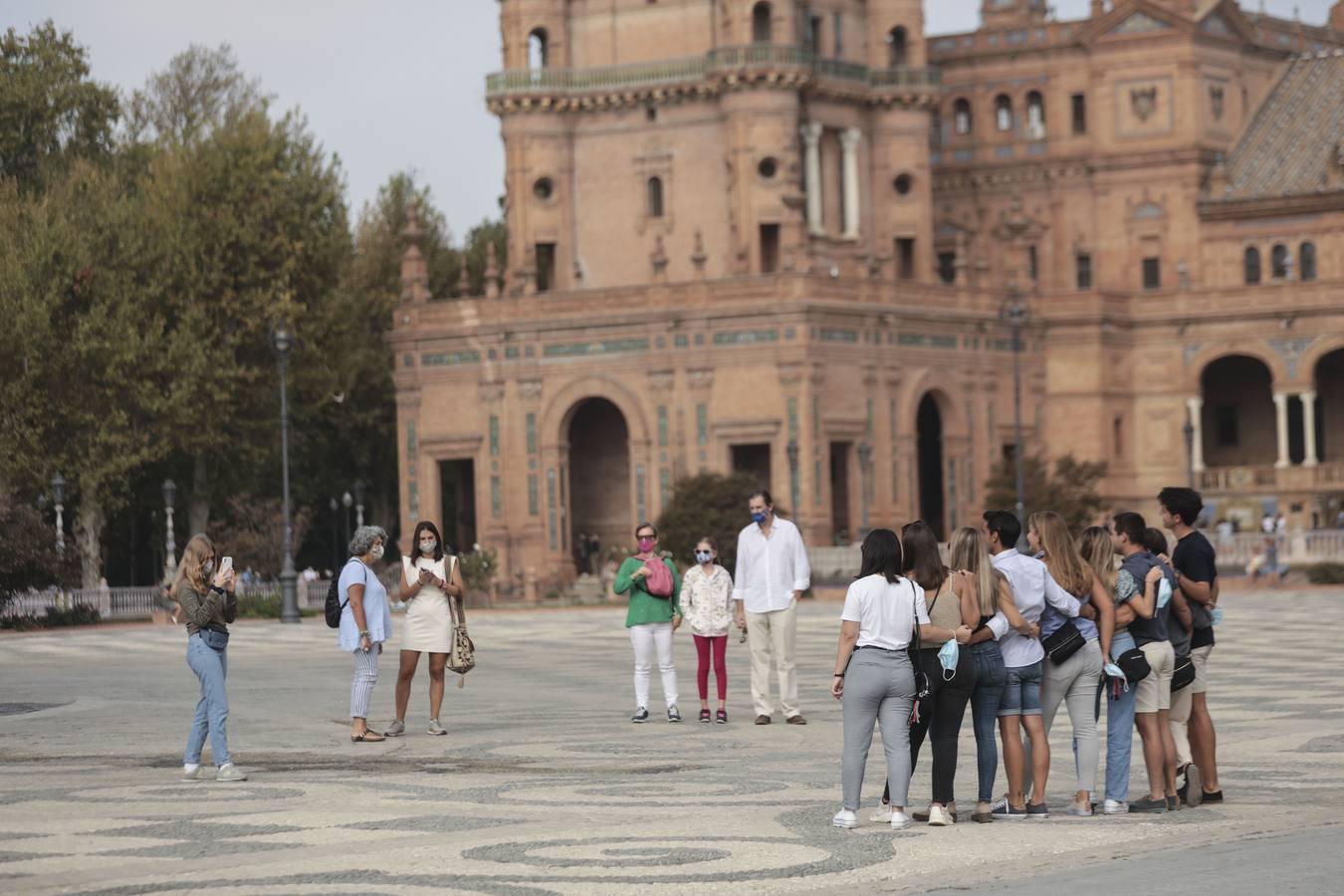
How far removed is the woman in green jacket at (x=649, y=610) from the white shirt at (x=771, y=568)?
724 mm

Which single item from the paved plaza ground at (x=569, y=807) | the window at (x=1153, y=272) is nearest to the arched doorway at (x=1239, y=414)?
the window at (x=1153, y=272)

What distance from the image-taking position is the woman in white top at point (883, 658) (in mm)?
15180

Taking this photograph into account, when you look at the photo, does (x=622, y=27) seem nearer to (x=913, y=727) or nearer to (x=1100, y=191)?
(x=1100, y=191)

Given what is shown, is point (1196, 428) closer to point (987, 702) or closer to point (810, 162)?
point (810, 162)

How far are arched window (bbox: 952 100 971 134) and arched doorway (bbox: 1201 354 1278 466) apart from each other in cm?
1023

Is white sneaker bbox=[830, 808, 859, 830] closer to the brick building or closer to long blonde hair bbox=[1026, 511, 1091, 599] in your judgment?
long blonde hair bbox=[1026, 511, 1091, 599]

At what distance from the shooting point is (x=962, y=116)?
7681cm

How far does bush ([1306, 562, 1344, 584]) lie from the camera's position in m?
52.8

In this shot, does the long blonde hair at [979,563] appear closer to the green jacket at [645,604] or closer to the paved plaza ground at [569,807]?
the paved plaza ground at [569,807]

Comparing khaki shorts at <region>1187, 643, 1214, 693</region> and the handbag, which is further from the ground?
the handbag

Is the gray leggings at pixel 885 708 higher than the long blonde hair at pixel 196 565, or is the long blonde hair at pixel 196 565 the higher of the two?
the long blonde hair at pixel 196 565

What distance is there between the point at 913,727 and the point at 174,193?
4673cm

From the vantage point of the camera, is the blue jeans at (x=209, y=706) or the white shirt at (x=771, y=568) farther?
the white shirt at (x=771, y=568)

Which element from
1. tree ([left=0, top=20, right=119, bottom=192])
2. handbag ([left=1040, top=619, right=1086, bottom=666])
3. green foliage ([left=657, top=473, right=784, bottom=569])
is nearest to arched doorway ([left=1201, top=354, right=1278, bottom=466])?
green foliage ([left=657, top=473, right=784, bottom=569])
